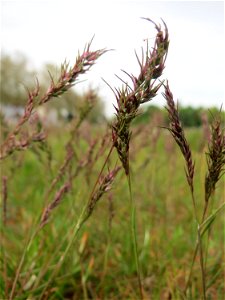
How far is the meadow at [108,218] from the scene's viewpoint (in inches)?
35.3

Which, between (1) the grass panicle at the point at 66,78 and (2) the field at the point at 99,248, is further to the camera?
(2) the field at the point at 99,248

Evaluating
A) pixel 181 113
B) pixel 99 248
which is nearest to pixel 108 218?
pixel 99 248

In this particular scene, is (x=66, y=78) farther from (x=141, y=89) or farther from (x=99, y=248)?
(x=99, y=248)

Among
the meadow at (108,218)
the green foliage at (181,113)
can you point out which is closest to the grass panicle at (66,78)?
the meadow at (108,218)

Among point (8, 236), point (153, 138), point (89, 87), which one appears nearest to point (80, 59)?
point (89, 87)

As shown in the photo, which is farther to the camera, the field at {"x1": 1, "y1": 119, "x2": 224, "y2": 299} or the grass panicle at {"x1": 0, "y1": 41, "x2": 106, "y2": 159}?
the field at {"x1": 1, "y1": 119, "x2": 224, "y2": 299}

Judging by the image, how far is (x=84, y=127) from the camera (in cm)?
263

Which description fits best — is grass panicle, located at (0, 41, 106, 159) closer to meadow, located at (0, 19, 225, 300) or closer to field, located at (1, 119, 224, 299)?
meadow, located at (0, 19, 225, 300)

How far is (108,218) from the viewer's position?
1.94 metres

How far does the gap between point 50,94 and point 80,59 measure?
0.12 metres

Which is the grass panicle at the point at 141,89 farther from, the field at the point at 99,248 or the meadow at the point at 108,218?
the field at the point at 99,248

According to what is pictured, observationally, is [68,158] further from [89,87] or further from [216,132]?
[216,132]

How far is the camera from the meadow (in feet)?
2.94

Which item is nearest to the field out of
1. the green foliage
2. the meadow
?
the meadow
